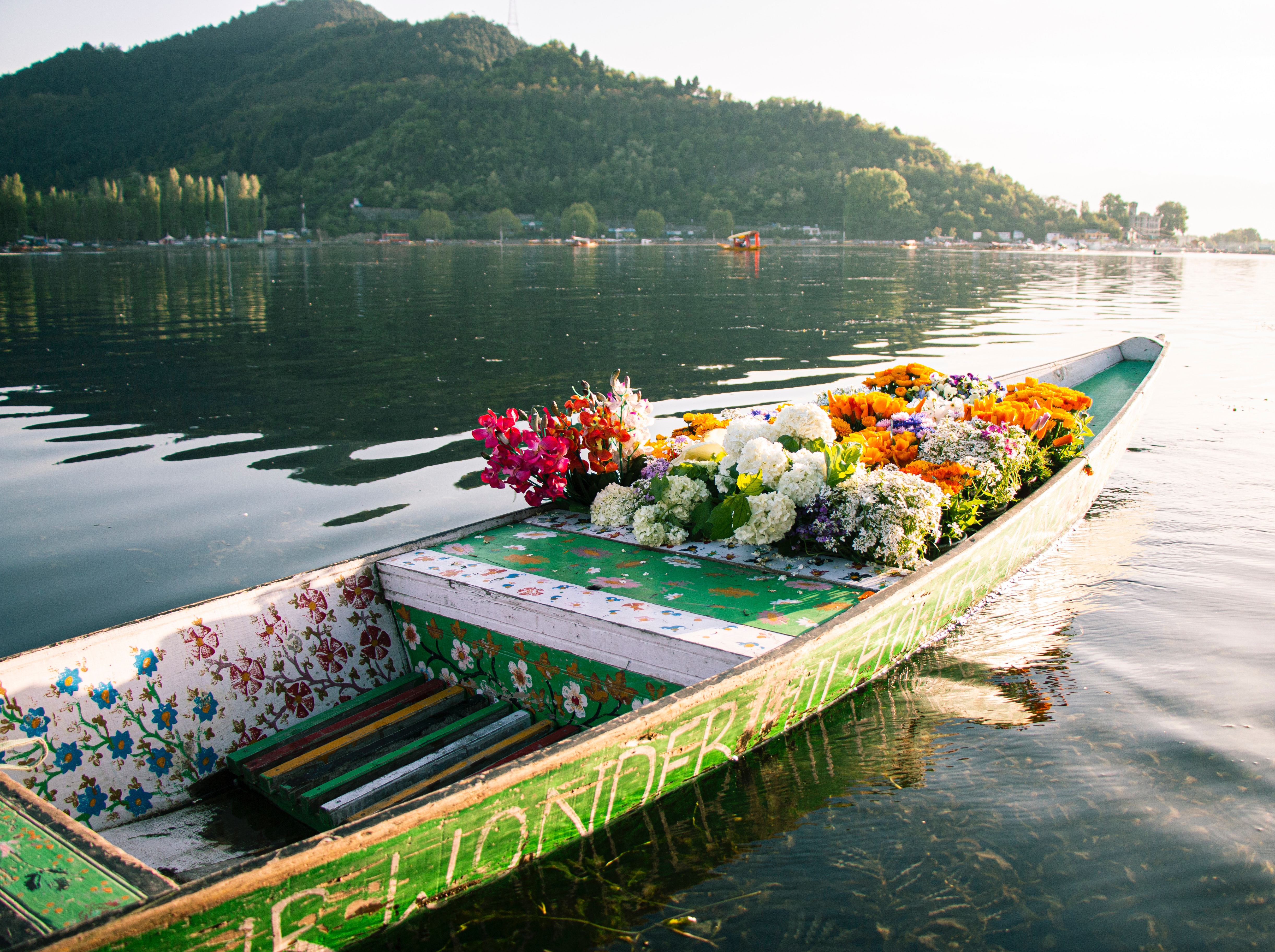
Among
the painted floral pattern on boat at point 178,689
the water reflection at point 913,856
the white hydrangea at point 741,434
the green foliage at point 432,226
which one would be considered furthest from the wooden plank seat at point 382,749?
the green foliage at point 432,226

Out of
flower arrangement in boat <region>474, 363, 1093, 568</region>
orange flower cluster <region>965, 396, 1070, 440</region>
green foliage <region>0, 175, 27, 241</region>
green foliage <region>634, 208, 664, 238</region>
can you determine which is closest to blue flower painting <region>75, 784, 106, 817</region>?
flower arrangement in boat <region>474, 363, 1093, 568</region>

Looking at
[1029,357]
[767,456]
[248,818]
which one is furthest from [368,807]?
[1029,357]

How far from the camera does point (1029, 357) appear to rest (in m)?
22.1

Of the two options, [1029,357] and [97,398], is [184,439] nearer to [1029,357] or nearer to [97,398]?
[97,398]

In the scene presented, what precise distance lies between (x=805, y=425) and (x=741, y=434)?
46 cm

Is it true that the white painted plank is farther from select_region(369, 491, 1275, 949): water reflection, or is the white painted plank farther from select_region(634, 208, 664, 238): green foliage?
select_region(634, 208, 664, 238): green foliage

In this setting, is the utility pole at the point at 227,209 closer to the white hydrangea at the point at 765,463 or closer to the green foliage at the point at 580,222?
the green foliage at the point at 580,222

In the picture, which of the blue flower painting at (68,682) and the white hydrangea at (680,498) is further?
the white hydrangea at (680,498)

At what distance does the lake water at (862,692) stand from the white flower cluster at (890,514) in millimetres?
988

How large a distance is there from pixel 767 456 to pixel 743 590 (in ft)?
3.57

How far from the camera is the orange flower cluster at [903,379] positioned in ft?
27.6

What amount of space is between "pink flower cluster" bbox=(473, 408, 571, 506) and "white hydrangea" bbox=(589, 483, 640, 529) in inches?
14.6

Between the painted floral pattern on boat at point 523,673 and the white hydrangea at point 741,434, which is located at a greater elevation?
the white hydrangea at point 741,434

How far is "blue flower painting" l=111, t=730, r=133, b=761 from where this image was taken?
4.14 metres
